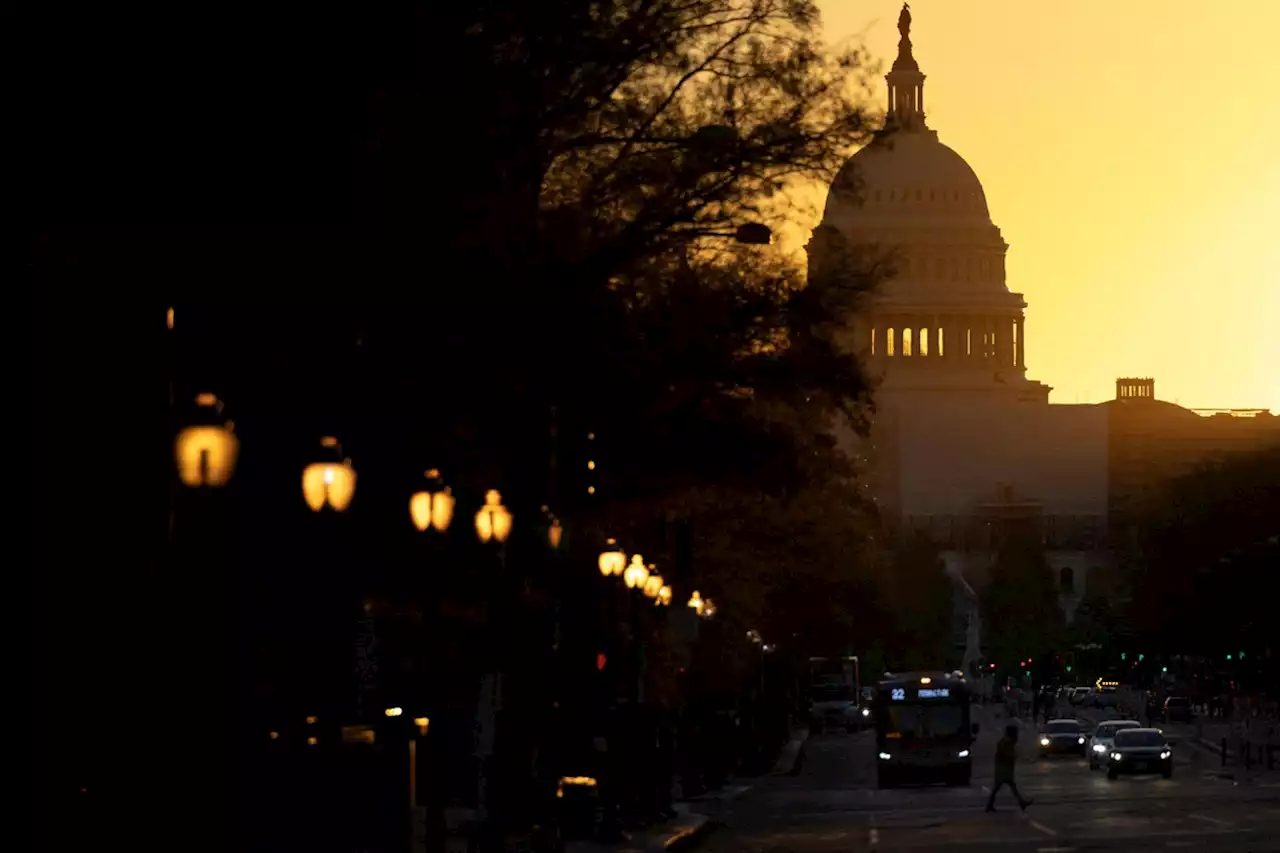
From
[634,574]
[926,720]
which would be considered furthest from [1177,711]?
[634,574]

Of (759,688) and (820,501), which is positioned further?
(759,688)

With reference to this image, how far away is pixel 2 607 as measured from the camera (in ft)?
80.3

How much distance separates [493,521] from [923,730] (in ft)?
160

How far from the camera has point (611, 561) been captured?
53.8 meters

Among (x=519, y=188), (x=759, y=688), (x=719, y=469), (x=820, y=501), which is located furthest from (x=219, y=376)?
(x=759, y=688)

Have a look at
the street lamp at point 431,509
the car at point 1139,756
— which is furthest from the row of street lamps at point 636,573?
the street lamp at point 431,509

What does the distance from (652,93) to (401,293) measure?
32.7 ft

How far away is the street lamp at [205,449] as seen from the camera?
81.7ft

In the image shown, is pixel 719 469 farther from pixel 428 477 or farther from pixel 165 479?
pixel 165 479

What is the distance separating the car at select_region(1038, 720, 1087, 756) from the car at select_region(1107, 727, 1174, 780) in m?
23.3

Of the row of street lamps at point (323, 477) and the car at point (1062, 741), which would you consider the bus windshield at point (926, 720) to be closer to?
the car at point (1062, 741)

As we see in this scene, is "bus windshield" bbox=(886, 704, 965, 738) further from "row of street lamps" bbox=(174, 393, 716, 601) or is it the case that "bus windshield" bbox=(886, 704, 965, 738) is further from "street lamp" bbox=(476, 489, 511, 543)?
"street lamp" bbox=(476, 489, 511, 543)

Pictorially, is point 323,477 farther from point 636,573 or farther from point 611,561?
point 636,573

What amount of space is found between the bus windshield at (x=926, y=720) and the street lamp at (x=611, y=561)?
31.1m
